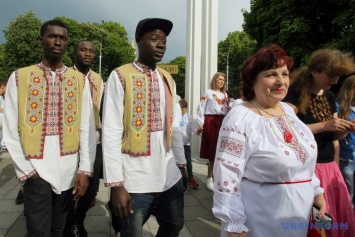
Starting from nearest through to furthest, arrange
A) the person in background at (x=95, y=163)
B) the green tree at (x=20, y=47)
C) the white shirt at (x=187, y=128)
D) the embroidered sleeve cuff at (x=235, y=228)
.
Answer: the embroidered sleeve cuff at (x=235, y=228), the person in background at (x=95, y=163), the white shirt at (x=187, y=128), the green tree at (x=20, y=47)

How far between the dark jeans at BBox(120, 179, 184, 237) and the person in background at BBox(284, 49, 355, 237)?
48.5 inches

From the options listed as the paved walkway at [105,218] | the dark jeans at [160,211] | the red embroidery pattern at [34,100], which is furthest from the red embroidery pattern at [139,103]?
the paved walkway at [105,218]

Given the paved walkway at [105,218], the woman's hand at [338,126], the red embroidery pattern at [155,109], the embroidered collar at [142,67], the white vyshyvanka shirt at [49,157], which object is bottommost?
the paved walkway at [105,218]

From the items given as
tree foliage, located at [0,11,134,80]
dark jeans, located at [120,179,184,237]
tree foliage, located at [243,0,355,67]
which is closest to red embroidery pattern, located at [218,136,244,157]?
dark jeans, located at [120,179,184,237]

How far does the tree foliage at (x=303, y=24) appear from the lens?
14.3 m

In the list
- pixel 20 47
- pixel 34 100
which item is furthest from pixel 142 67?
pixel 20 47

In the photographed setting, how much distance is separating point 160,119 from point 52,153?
0.90 meters

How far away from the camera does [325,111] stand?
2764mm

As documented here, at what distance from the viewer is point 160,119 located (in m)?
2.39

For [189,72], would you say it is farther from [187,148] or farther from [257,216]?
[257,216]

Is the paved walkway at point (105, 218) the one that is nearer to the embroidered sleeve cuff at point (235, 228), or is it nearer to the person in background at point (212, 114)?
the person in background at point (212, 114)

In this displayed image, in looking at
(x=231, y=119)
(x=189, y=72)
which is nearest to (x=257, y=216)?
(x=231, y=119)

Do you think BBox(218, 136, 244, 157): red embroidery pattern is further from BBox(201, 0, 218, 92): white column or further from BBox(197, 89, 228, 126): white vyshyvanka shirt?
BBox(201, 0, 218, 92): white column

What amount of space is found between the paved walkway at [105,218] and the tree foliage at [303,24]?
1104 cm
